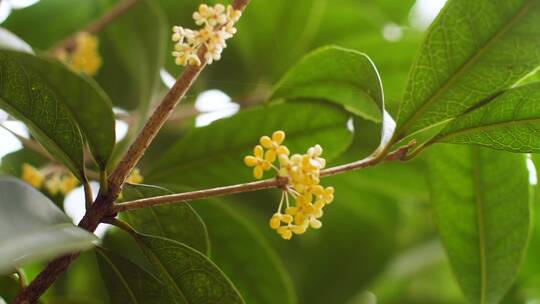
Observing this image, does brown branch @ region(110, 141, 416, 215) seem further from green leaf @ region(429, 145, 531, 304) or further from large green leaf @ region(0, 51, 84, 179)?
green leaf @ region(429, 145, 531, 304)

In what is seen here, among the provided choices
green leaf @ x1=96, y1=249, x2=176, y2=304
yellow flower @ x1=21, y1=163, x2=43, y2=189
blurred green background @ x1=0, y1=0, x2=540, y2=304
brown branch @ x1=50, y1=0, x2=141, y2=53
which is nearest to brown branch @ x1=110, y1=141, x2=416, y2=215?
green leaf @ x1=96, y1=249, x2=176, y2=304

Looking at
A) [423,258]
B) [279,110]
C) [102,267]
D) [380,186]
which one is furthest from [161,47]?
[423,258]

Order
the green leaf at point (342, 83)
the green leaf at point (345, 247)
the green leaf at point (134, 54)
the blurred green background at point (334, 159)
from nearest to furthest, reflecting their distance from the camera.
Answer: the green leaf at point (342, 83), the green leaf at point (134, 54), the blurred green background at point (334, 159), the green leaf at point (345, 247)

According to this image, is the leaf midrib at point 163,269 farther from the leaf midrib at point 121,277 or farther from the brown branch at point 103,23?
the brown branch at point 103,23

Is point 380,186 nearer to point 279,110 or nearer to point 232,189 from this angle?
point 279,110

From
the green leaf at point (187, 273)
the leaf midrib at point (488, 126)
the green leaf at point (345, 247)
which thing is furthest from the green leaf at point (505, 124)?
the green leaf at point (345, 247)

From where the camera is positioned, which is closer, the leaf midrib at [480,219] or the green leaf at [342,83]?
the green leaf at [342,83]
